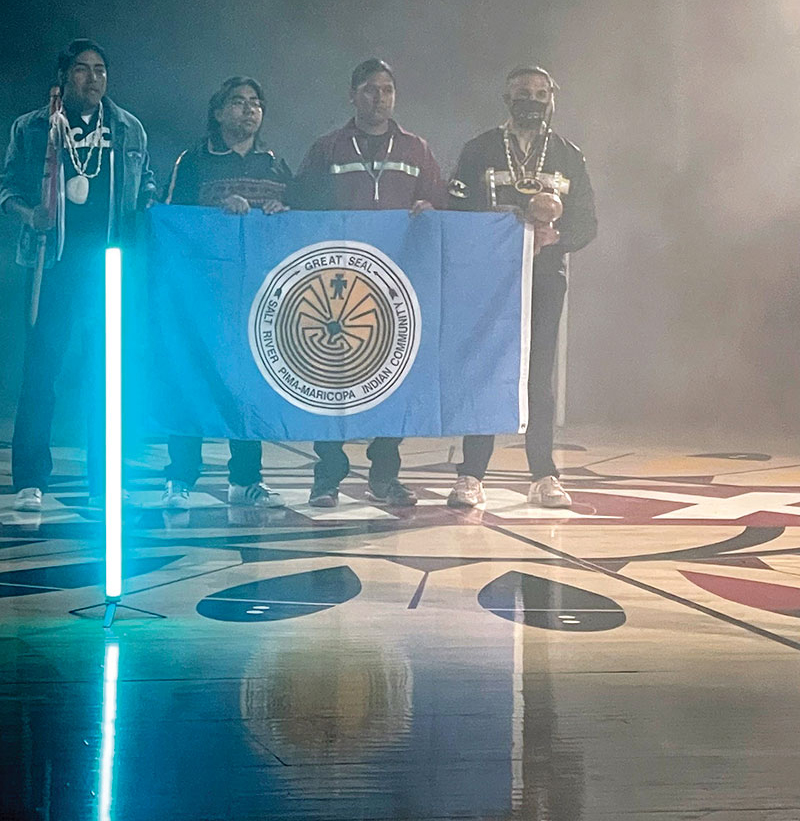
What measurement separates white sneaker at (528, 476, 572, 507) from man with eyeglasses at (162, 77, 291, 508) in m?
0.88

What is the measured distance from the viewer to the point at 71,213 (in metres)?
3.93

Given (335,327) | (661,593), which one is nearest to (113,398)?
(661,593)

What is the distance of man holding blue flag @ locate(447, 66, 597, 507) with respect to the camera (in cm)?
405

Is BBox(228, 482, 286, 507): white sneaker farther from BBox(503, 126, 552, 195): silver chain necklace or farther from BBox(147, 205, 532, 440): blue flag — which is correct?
BBox(503, 126, 552, 195): silver chain necklace

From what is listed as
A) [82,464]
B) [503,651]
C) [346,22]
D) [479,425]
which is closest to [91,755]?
[503,651]

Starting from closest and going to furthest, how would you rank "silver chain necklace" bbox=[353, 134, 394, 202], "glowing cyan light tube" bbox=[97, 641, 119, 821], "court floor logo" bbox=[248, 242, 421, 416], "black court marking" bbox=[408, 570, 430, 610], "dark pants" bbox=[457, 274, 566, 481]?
1. "glowing cyan light tube" bbox=[97, 641, 119, 821]
2. "black court marking" bbox=[408, 570, 430, 610]
3. "court floor logo" bbox=[248, 242, 421, 416]
4. "silver chain necklace" bbox=[353, 134, 394, 202]
5. "dark pants" bbox=[457, 274, 566, 481]

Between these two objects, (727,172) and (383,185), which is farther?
(727,172)

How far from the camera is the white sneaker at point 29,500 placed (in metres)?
3.78

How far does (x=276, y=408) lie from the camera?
12.4ft

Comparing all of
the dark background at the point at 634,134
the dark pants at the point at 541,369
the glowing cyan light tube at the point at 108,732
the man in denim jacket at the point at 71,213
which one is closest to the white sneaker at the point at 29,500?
the man in denim jacket at the point at 71,213

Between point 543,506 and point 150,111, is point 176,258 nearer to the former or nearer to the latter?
point 543,506

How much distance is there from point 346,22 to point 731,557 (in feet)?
14.4

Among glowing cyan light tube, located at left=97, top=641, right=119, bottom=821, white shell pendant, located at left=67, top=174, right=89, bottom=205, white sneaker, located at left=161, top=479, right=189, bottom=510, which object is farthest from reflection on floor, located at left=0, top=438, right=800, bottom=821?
white shell pendant, located at left=67, top=174, right=89, bottom=205

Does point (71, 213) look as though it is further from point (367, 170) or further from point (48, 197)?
point (367, 170)
